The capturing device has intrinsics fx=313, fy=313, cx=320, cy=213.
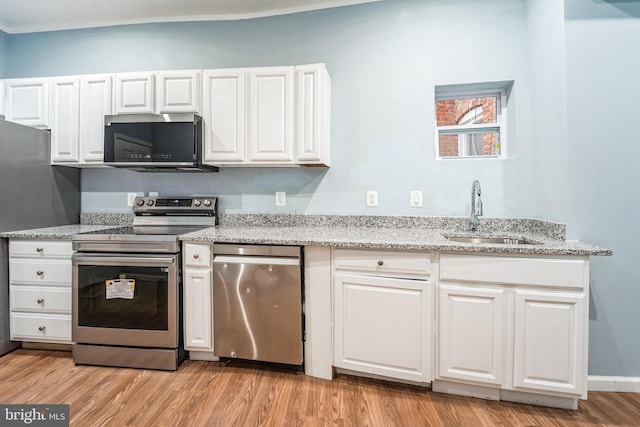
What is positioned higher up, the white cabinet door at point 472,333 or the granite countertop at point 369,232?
the granite countertop at point 369,232

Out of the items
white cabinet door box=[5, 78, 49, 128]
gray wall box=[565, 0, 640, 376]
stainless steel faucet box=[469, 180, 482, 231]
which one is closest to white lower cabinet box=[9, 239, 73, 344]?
white cabinet door box=[5, 78, 49, 128]

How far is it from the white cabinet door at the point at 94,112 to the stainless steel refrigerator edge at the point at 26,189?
31 cm

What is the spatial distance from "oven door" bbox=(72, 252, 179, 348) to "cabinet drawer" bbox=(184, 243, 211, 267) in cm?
7

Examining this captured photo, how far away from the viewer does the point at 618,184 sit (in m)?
1.82

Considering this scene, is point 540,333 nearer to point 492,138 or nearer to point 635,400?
point 635,400

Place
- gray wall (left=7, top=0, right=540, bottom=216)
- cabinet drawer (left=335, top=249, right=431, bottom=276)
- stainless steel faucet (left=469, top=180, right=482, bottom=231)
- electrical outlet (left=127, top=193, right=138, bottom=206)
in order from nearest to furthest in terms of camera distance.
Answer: cabinet drawer (left=335, top=249, right=431, bottom=276) → stainless steel faucet (left=469, top=180, right=482, bottom=231) → gray wall (left=7, top=0, right=540, bottom=216) → electrical outlet (left=127, top=193, right=138, bottom=206)

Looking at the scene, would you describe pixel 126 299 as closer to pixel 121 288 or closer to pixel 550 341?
pixel 121 288

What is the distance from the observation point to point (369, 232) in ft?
7.27

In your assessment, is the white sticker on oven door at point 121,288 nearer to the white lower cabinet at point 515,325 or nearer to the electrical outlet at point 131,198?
the electrical outlet at point 131,198

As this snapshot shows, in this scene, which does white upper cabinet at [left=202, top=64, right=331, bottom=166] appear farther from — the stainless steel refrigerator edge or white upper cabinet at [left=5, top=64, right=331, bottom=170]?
the stainless steel refrigerator edge

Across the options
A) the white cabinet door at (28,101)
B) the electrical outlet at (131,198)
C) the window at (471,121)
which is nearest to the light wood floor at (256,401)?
the electrical outlet at (131,198)

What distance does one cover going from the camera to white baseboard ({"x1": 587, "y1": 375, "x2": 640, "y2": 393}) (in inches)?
72.2

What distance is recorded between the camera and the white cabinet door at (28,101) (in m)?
2.50

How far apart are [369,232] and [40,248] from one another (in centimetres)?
233
